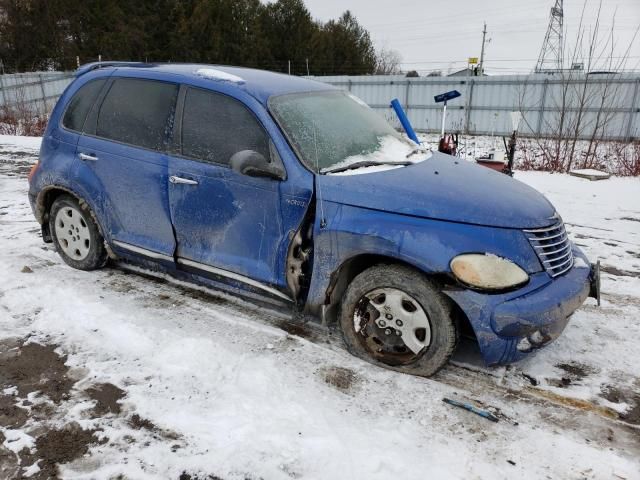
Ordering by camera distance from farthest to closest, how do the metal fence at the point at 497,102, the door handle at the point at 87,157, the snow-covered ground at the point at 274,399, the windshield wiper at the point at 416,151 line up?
the metal fence at the point at 497,102
the door handle at the point at 87,157
the windshield wiper at the point at 416,151
the snow-covered ground at the point at 274,399

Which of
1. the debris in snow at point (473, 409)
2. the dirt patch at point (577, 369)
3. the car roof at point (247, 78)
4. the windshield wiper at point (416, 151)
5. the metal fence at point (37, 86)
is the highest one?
the metal fence at point (37, 86)

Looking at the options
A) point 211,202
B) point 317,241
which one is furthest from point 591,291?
point 211,202

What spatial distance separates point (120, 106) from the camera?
404 cm

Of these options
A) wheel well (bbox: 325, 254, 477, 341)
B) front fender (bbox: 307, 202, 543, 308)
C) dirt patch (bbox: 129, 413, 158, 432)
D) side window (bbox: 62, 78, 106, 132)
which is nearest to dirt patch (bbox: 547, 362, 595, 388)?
wheel well (bbox: 325, 254, 477, 341)

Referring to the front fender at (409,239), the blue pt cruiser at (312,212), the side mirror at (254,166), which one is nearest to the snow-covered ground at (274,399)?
the blue pt cruiser at (312,212)

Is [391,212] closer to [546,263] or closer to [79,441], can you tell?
[546,263]

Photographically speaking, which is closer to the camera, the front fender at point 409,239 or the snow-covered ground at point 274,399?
the snow-covered ground at point 274,399

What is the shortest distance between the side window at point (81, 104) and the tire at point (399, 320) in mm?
2816

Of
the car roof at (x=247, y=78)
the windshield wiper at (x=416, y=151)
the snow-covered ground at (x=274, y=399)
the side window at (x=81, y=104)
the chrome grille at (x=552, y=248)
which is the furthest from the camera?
the side window at (x=81, y=104)

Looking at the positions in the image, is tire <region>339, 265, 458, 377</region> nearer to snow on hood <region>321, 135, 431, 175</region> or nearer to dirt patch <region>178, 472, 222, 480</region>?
snow on hood <region>321, 135, 431, 175</region>

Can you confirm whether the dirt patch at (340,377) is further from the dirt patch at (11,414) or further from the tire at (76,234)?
the tire at (76,234)

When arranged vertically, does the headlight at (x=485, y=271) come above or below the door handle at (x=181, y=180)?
below

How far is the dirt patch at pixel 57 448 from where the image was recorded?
2322mm

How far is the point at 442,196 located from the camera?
2.97 m
